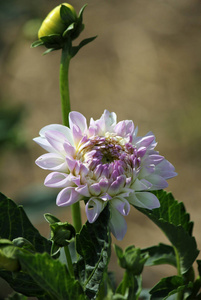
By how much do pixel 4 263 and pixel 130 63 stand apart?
4070 millimetres

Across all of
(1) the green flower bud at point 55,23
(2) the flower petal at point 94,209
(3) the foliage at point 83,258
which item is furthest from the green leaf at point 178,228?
(1) the green flower bud at point 55,23

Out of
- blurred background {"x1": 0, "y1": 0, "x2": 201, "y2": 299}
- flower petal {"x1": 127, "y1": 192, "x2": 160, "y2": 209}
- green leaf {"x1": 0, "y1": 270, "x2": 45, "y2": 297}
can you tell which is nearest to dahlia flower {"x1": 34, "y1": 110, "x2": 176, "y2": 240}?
flower petal {"x1": 127, "y1": 192, "x2": 160, "y2": 209}

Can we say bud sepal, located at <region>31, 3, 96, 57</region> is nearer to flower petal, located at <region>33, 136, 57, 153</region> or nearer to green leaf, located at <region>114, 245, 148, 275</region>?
flower petal, located at <region>33, 136, 57, 153</region>

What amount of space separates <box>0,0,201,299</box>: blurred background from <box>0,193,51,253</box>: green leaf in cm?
230

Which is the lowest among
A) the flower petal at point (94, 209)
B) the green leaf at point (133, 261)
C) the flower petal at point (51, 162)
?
the green leaf at point (133, 261)

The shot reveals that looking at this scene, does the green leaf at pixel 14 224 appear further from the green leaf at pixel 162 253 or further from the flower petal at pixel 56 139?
the green leaf at pixel 162 253

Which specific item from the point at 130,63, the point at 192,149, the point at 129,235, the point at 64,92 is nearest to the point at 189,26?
the point at 130,63

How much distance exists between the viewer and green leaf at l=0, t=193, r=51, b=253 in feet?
2.34

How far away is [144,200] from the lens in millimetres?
720

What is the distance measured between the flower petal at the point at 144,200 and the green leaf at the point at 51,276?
144 millimetres

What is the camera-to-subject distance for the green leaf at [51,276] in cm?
60

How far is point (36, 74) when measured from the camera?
449cm

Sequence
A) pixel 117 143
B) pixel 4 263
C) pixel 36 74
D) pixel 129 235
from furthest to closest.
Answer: pixel 36 74
pixel 129 235
pixel 117 143
pixel 4 263

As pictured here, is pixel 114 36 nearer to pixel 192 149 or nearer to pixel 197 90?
pixel 197 90
